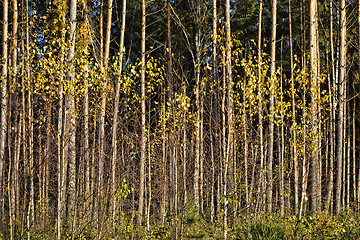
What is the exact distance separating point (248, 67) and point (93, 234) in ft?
15.0

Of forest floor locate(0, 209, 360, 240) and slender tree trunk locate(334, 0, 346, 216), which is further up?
slender tree trunk locate(334, 0, 346, 216)

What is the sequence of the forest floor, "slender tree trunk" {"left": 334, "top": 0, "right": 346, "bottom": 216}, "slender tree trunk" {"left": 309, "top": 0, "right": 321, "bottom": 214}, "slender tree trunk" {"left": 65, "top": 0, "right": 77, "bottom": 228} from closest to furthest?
"slender tree trunk" {"left": 65, "top": 0, "right": 77, "bottom": 228}, the forest floor, "slender tree trunk" {"left": 309, "top": 0, "right": 321, "bottom": 214}, "slender tree trunk" {"left": 334, "top": 0, "right": 346, "bottom": 216}

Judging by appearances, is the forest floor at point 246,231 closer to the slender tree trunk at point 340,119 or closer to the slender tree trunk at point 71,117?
the slender tree trunk at point 71,117

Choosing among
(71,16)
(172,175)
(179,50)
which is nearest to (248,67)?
(172,175)

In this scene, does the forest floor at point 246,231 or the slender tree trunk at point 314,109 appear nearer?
the forest floor at point 246,231

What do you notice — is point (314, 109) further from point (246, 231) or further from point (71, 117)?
point (71, 117)

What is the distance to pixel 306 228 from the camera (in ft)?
22.9

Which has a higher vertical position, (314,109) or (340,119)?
(314,109)

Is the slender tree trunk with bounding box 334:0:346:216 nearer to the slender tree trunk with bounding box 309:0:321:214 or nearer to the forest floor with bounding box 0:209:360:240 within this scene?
the slender tree trunk with bounding box 309:0:321:214

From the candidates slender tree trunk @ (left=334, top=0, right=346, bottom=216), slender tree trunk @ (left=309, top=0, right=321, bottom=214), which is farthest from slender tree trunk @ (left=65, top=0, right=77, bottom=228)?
Result: slender tree trunk @ (left=334, top=0, right=346, bottom=216)

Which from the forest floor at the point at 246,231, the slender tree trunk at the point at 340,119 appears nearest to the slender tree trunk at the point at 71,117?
the forest floor at the point at 246,231

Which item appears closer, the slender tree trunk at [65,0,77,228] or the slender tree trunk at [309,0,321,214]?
the slender tree trunk at [65,0,77,228]

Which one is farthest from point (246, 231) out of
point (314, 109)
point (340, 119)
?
point (340, 119)

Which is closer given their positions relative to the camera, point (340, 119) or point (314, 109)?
point (314, 109)
